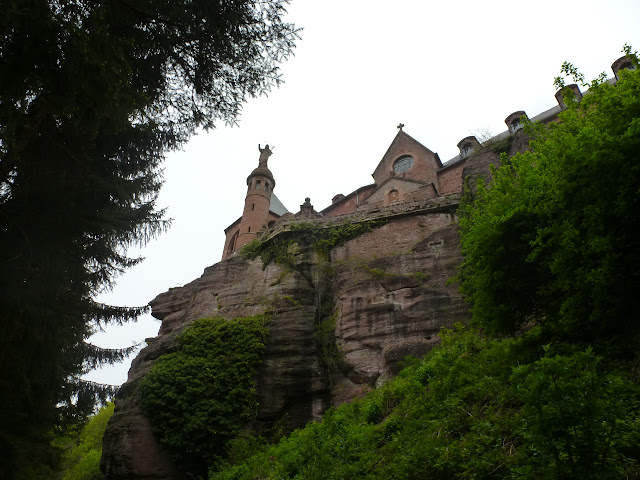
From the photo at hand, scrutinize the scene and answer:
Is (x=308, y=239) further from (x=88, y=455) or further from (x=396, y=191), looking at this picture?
(x=88, y=455)

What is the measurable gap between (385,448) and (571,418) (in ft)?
16.3

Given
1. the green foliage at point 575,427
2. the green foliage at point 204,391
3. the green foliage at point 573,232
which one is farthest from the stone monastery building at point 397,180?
the green foliage at point 575,427

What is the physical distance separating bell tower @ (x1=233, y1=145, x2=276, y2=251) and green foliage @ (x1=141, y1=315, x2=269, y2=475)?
16894 mm

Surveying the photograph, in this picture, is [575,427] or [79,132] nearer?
[575,427]

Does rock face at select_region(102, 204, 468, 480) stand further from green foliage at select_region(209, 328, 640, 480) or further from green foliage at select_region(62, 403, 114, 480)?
green foliage at select_region(62, 403, 114, 480)

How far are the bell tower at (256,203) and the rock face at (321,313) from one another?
38.5 ft

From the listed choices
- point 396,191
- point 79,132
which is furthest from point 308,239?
point 79,132

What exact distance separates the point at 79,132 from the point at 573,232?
32.7ft

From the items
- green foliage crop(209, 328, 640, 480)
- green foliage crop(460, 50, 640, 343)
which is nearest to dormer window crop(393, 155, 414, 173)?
green foliage crop(209, 328, 640, 480)

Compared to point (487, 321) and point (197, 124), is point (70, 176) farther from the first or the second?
point (487, 321)

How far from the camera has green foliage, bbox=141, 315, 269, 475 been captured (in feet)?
50.2

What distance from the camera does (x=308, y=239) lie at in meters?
23.0

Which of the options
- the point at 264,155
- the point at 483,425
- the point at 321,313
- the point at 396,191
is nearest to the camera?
the point at 483,425

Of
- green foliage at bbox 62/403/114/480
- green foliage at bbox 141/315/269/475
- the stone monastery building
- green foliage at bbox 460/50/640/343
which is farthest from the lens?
the stone monastery building
